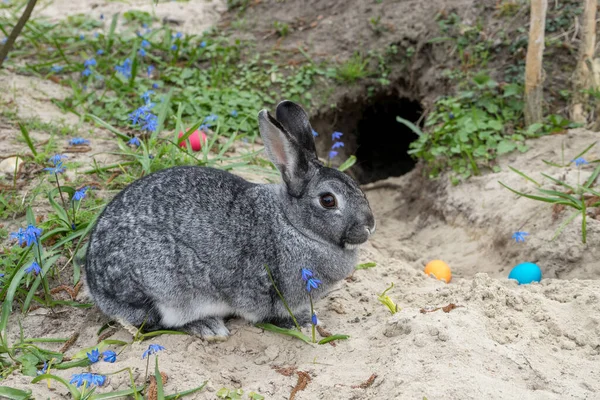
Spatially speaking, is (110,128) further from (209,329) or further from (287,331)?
(287,331)

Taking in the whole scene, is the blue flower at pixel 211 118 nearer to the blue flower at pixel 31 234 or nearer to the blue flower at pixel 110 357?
the blue flower at pixel 31 234

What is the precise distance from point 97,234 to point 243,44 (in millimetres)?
4602

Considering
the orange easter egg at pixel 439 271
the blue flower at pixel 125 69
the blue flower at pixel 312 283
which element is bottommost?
the orange easter egg at pixel 439 271

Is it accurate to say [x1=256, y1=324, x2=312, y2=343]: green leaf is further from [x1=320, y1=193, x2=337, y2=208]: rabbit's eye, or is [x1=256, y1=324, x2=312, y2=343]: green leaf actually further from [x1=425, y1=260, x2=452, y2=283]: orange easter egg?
[x1=425, y1=260, x2=452, y2=283]: orange easter egg

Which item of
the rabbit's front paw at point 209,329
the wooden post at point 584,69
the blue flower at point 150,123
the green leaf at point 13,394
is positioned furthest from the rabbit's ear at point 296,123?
the wooden post at point 584,69

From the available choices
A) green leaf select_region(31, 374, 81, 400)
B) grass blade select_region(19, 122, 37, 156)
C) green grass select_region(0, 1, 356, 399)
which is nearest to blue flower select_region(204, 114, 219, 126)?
green grass select_region(0, 1, 356, 399)

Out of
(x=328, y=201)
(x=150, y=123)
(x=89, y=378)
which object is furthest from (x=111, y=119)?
(x=89, y=378)

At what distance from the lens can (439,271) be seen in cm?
550

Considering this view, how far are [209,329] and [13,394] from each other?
4.26 ft

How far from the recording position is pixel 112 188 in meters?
5.61

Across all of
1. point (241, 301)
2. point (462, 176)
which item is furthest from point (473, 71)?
point (241, 301)

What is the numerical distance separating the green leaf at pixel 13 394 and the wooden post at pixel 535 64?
5370mm

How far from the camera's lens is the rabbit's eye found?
4.36 metres

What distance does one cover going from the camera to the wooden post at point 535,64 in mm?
6336
